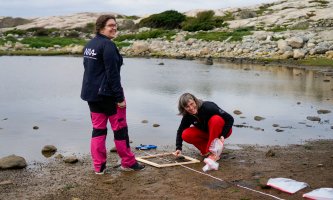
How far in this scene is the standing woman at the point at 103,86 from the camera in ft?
25.9

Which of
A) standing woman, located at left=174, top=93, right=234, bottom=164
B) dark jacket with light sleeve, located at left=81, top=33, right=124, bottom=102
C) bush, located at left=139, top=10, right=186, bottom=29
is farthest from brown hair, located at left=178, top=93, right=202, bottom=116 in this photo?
bush, located at left=139, top=10, right=186, bottom=29

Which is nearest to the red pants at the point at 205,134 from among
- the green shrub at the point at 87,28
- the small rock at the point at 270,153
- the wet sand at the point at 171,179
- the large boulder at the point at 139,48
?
the wet sand at the point at 171,179

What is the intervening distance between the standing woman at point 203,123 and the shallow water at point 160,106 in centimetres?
142

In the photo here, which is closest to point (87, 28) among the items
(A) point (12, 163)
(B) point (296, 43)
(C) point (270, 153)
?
(B) point (296, 43)

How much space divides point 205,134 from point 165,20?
7682cm

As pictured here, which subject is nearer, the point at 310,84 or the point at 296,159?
the point at 296,159

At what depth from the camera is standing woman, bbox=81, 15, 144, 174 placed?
788 cm

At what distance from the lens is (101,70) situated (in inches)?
314

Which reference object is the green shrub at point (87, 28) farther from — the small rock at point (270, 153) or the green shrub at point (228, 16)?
the small rock at point (270, 153)

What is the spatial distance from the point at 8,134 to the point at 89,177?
4287 mm

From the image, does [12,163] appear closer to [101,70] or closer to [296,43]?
[101,70]

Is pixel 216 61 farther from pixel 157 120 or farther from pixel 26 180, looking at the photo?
pixel 26 180

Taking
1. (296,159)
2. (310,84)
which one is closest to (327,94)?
(310,84)

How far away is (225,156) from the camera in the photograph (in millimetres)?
9555
